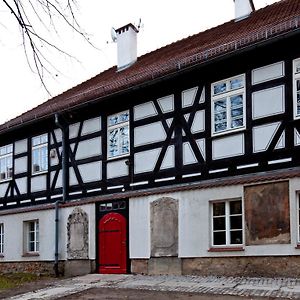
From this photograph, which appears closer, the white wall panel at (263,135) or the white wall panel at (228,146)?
the white wall panel at (263,135)

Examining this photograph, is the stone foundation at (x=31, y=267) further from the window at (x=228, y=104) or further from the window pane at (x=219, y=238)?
the window at (x=228, y=104)

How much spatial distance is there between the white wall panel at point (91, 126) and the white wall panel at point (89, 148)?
297mm

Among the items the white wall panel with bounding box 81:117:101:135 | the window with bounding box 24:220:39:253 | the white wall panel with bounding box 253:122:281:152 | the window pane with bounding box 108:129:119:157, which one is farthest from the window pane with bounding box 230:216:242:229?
the window with bounding box 24:220:39:253

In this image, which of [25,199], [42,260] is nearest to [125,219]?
[42,260]

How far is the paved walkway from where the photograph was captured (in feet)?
33.8

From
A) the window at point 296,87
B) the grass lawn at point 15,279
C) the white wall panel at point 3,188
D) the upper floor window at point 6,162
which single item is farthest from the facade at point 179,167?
the white wall panel at point 3,188

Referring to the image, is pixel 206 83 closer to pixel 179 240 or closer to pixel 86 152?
pixel 179 240

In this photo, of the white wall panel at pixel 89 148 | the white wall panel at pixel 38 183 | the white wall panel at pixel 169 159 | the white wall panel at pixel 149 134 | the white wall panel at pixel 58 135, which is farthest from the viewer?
the white wall panel at pixel 38 183

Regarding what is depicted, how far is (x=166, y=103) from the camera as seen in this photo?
1464cm

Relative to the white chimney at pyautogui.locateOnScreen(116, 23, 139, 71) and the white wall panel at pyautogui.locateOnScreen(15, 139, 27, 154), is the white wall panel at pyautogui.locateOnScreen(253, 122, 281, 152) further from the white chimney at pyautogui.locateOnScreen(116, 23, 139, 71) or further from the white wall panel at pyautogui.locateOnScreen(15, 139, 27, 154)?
the white wall panel at pyautogui.locateOnScreen(15, 139, 27, 154)

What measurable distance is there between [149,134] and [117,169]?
157cm

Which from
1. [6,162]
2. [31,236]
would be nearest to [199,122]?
[31,236]

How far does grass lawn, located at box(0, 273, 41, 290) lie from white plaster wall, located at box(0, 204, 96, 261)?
0.61 metres

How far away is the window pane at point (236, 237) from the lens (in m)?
12.7
